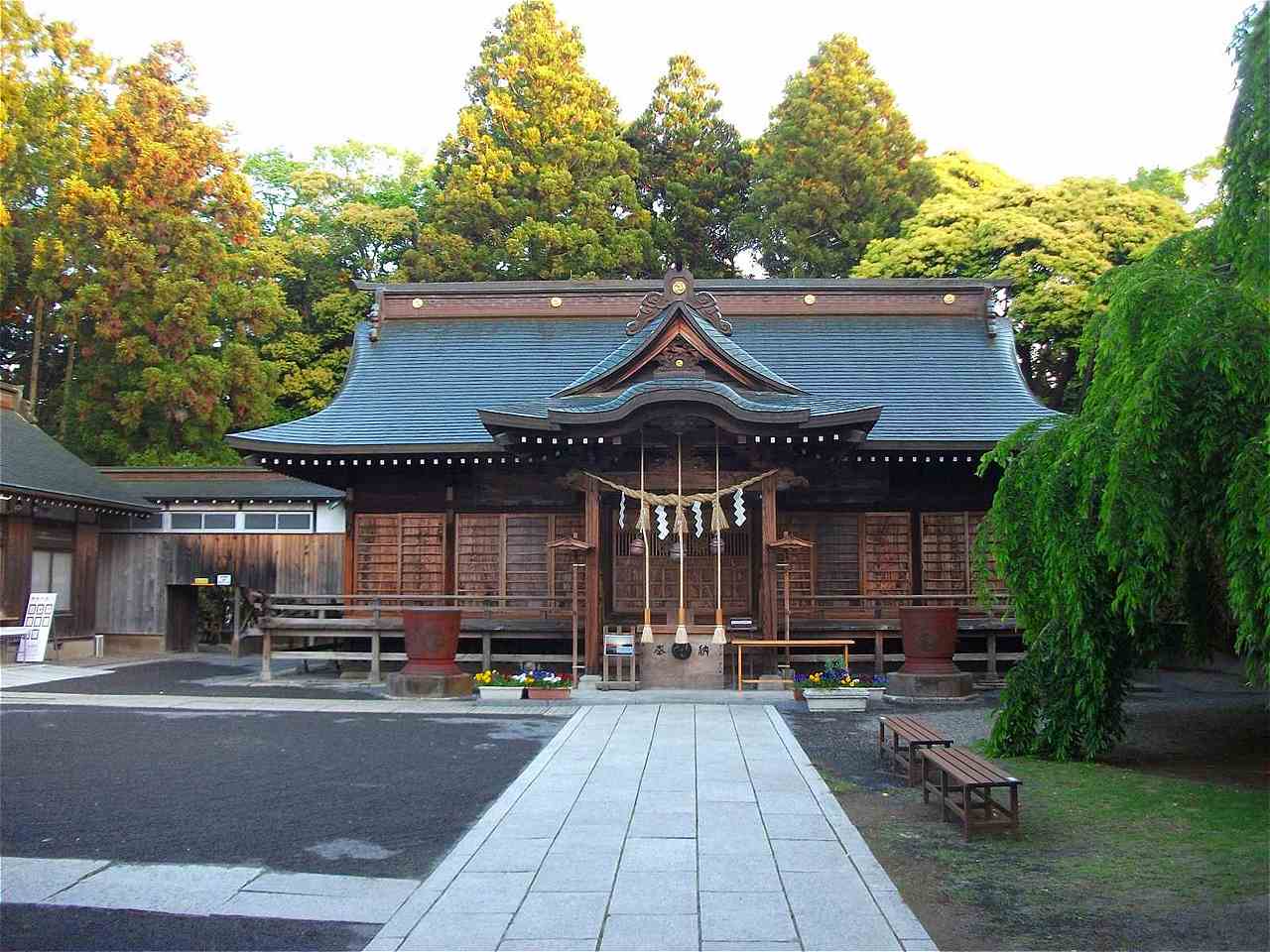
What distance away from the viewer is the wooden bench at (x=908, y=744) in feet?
26.0

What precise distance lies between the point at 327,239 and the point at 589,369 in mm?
19500

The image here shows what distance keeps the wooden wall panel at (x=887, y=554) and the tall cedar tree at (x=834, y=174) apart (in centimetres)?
1745

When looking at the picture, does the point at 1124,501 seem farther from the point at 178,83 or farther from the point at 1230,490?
the point at 178,83

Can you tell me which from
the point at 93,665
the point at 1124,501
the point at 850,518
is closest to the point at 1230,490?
the point at 1124,501

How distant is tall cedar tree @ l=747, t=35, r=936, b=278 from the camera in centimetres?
3312

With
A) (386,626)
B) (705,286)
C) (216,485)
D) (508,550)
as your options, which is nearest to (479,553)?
(508,550)

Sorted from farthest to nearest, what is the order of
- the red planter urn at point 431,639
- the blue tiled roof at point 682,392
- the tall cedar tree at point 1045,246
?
the tall cedar tree at point 1045,246, the blue tiled roof at point 682,392, the red planter urn at point 431,639

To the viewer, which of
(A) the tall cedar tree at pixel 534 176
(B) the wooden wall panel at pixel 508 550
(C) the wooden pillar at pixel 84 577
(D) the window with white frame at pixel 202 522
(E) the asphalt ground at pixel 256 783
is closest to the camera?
(E) the asphalt ground at pixel 256 783

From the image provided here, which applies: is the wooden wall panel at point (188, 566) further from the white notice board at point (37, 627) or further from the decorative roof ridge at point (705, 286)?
the decorative roof ridge at point (705, 286)

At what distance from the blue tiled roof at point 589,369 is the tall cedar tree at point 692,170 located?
48.0 feet

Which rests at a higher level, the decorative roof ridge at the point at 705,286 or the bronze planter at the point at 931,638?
the decorative roof ridge at the point at 705,286

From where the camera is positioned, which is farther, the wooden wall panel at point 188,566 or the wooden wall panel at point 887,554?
the wooden wall panel at point 188,566

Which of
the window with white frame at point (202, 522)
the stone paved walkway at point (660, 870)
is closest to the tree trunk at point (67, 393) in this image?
the window with white frame at point (202, 522)

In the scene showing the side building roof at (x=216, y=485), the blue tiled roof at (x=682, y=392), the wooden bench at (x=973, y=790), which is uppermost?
the blue tiled roof at (x=682, y=392)
